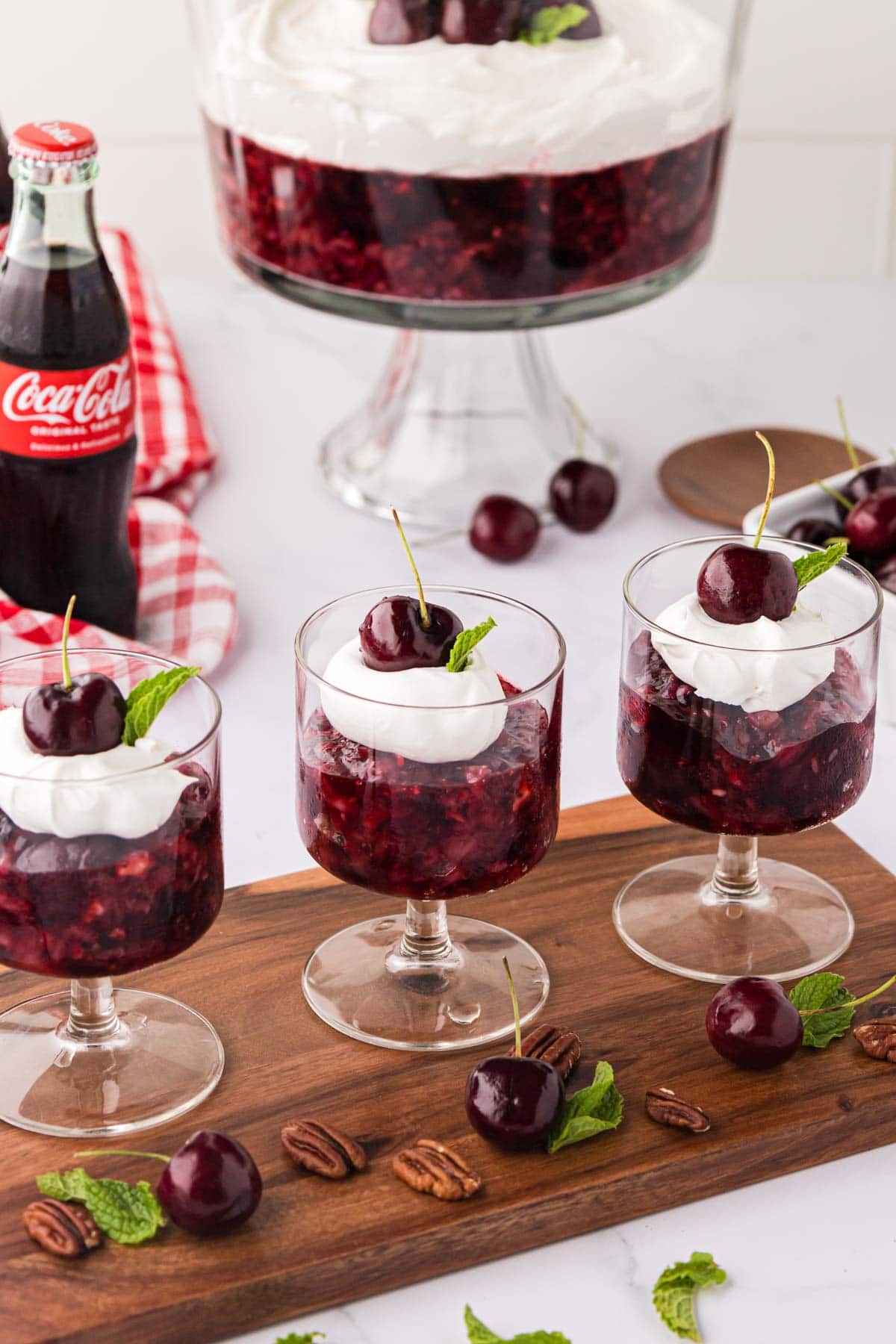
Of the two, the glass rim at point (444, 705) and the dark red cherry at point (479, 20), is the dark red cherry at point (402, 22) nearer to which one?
the dark red cherry at point (479, 20)

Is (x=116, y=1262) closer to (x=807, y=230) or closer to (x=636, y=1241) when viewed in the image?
(x=636, y=1241)

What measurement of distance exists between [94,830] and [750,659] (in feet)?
1.30

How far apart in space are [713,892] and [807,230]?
5.07 ft

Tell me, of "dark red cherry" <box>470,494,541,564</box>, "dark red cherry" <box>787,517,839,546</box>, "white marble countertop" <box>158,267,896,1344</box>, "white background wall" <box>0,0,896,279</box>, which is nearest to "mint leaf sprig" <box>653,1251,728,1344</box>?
"white marble countertop" <box>158,267,896,1344</box>

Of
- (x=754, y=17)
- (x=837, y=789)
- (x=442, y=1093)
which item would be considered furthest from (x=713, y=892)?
(x=754, y=17)

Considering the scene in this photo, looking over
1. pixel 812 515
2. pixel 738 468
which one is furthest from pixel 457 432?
pixel 812 515

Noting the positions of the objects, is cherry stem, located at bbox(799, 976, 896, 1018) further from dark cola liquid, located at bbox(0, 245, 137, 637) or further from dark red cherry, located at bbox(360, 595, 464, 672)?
dark cola liquid, located at bbox(0, 245, 137, 637)

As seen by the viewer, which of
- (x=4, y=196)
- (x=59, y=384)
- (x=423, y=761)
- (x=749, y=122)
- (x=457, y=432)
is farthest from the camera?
(x=749, y=122)

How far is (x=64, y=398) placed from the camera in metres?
1.29

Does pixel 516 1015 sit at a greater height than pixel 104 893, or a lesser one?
lesser

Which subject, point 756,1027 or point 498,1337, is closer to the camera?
point 498,1337

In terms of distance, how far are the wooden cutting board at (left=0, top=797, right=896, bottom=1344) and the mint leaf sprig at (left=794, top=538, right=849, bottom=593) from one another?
0.25 metres

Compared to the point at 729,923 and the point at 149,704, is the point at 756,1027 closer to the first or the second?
the point at 729,923

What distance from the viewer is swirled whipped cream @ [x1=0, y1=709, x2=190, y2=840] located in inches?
Answer: 34.7
